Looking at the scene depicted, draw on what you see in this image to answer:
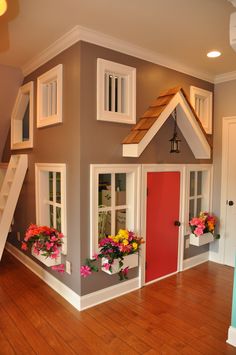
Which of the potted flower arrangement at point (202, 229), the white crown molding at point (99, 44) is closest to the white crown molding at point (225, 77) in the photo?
the white crown molding at point (99, 44)

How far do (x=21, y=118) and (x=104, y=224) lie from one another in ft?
7.54

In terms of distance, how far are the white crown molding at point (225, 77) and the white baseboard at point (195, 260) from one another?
8.99 feet

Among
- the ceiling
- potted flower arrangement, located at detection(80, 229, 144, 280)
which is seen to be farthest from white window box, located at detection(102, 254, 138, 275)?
the ceiling

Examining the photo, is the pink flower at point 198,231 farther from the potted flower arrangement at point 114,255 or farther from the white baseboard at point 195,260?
the potted flower arrangement at point 114,255

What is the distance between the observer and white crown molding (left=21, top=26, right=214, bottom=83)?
2.66m

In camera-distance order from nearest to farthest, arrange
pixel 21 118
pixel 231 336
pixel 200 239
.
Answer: pixel 231 336 < pixel 200 239 < pixel 21 118

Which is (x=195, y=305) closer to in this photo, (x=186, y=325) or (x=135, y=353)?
(x=186, y=325)

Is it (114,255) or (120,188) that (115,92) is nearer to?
(120,188)

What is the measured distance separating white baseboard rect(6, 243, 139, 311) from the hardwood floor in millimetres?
64

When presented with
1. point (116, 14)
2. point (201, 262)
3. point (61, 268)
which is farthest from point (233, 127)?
point (61, 268)

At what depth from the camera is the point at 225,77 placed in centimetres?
396

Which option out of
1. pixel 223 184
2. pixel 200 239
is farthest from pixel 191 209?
pixel 223 184

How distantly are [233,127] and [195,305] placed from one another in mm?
2560

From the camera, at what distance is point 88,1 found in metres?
2.16
